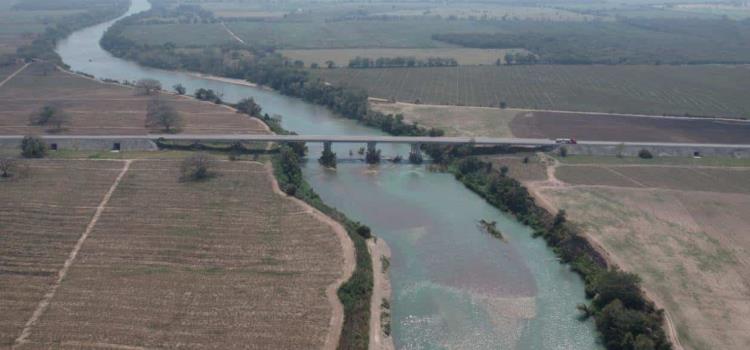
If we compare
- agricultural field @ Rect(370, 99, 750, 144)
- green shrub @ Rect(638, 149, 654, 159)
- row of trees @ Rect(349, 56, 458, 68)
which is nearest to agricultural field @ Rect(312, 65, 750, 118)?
row of trees @ Rect(349, 56, 458, 68)

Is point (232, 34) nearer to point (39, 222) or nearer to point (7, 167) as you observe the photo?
point (7, 167)

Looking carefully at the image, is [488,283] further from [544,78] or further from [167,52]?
[167,52]

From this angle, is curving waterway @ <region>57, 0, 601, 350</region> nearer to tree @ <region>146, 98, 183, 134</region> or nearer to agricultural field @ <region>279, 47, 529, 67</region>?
tree @ <region>146, 98, 183, 134</region>

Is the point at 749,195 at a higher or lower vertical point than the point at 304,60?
lower

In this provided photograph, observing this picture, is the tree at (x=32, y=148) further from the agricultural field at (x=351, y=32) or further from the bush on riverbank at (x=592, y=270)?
the agricultural field at (x=351, y=32)

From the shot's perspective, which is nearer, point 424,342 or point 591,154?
point 424,342

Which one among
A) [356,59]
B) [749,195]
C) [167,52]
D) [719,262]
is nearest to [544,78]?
[356,59]
